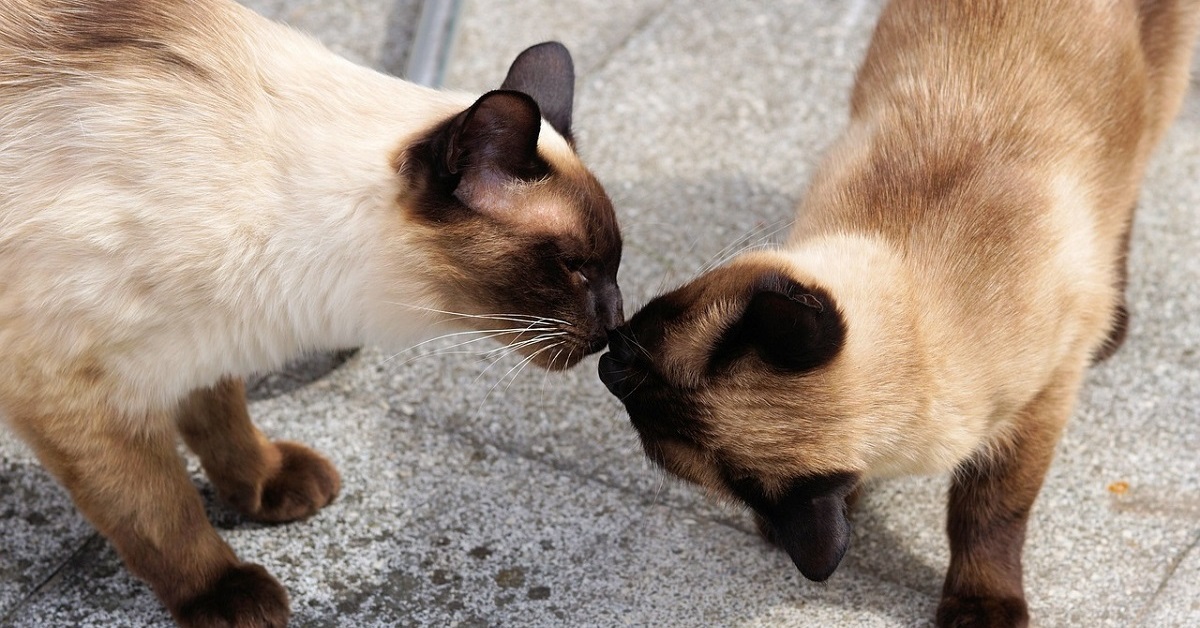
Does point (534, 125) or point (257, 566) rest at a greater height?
point (534, 125)

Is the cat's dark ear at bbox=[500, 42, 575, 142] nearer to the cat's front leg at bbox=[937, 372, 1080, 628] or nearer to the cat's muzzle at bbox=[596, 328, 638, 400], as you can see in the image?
the cat's muzzle at bbox=[596, 328, 638, 400]

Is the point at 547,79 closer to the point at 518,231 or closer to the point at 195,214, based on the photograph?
the point at 518,231

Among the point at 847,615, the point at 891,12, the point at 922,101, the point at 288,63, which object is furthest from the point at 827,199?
the point at 288,63

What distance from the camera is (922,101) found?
2.90 metres

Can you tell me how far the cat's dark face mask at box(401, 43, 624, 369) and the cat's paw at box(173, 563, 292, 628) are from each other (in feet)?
2.43

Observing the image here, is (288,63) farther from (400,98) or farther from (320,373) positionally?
(320,373)

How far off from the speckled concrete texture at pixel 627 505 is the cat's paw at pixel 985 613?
99mm

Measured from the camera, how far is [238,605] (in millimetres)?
2605

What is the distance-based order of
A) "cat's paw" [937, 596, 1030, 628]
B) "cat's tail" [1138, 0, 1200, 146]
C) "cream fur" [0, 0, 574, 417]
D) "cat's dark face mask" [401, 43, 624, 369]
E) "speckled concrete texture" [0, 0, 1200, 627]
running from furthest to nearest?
"cat's tail" [1138, 0, 1200, 146], "speckled concrete texture" [0, 0, 1200, 627], "cat's paw" [937, 596, 1030, 628], "cat's dark face mask" [401, 43, 624, 369], "cream fur" [0, 0, 574, 417]

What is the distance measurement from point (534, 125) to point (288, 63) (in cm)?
56

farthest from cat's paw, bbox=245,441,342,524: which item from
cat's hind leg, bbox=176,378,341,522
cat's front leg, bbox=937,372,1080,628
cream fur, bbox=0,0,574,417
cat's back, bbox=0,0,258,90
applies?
cat's front leg, bbox=937,372,1080,628

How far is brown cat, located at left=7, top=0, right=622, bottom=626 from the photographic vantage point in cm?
231

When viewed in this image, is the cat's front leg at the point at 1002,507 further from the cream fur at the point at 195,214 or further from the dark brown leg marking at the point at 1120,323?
the cream fur at the point at 195,214

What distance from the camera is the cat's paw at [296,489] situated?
2.94 metres
